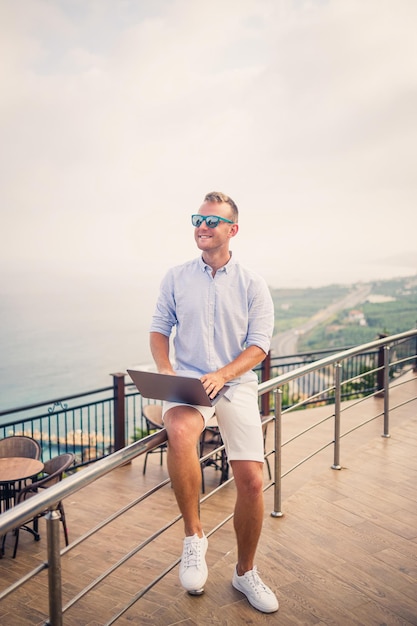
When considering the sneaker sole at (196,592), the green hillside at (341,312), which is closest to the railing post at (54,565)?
the sneaker sole at (196,592)

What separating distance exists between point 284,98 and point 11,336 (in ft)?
176

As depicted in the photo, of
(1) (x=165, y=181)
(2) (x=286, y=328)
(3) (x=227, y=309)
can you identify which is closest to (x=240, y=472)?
(3) (x=227, y=309)

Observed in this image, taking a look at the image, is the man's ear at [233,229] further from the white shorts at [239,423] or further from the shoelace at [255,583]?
the shoelace at [255,583]

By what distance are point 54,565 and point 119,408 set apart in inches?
220

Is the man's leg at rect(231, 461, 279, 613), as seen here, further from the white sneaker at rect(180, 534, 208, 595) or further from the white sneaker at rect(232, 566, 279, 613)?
the white sneaker at rect(180, 534, 208, 595)

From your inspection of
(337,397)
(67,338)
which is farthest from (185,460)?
(67,338)

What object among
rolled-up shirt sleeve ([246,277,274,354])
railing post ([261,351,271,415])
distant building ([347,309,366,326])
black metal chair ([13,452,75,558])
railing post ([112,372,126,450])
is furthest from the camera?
distant building ([347,309,366,326])

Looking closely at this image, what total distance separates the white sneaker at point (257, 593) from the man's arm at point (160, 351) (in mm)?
962

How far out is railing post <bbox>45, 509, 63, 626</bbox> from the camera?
1584 millimetres

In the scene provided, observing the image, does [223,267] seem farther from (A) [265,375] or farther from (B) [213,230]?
(A) [265,375]

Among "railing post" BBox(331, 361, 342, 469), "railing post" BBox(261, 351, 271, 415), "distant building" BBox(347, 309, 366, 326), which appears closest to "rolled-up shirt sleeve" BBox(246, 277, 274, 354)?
"railing post" BBox(331, 361, 342, 469)

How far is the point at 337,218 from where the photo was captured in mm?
83750

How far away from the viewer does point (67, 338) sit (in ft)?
292

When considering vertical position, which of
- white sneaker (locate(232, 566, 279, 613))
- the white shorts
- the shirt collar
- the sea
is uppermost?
the shirt collar
